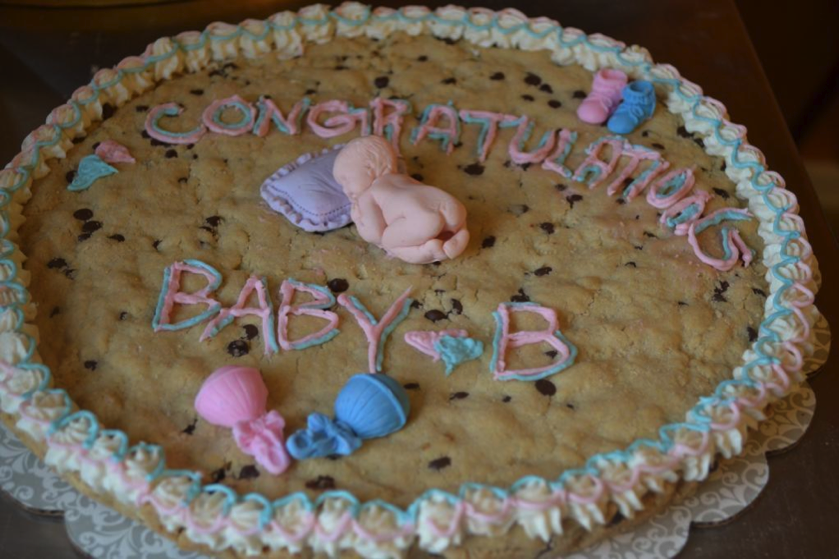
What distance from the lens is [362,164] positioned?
7.88ft

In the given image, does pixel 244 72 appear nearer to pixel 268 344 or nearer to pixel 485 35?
pixel 485 35

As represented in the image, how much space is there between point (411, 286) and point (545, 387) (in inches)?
16.9

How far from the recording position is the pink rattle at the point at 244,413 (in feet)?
6.57

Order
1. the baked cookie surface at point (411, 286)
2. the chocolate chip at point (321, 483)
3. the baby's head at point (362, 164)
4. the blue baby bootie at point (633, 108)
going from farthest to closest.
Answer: the blue baby bootie at point (633, 108) < the baby's head at point (362, 164) < the baked cookie surface at point (411, 286) < the chocolate chip at point (321, 483)

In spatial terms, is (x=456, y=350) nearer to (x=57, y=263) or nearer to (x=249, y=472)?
(x=249, y=472)

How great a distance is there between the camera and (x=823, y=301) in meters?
2.63

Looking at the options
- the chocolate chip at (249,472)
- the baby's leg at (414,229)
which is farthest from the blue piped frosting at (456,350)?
the chocolate chip at (249,472)

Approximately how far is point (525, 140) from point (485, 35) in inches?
20.4

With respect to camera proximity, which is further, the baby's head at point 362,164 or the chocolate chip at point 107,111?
the chocolate chip at point 107,111

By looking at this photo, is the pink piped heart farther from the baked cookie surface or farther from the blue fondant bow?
the blue fondant bow

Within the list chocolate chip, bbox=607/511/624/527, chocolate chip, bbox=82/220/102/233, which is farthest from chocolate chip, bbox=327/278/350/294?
chocolate chip, bbox=607/511/624/527

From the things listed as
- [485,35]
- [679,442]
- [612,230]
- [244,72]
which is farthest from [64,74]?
[679,442]

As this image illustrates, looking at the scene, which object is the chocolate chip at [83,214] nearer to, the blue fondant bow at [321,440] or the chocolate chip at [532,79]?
the blue fondant bow at [321,440]

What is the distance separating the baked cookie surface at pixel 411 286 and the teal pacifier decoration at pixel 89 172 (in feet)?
0.10
